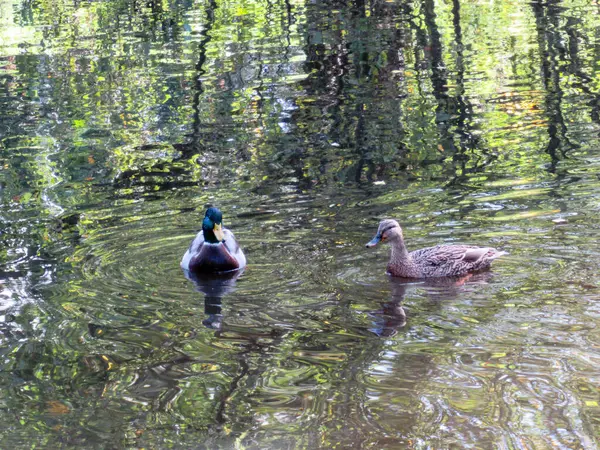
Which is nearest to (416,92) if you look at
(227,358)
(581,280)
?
(581,280)

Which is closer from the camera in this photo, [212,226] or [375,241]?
[375,241]

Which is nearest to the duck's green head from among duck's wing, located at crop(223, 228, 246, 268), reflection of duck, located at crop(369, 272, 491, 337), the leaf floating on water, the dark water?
duck's wing, located at crop(223, 228, 246, 268)

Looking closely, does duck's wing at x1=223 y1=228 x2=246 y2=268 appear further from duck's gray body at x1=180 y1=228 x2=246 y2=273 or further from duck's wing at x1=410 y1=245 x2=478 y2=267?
duck's wing at x1=410 y1=245 x2=478 y2=267

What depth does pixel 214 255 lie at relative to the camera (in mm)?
9523

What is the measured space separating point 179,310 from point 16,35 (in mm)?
17374

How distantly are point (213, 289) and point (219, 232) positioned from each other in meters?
0.79

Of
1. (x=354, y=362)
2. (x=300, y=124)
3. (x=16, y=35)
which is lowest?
(x=354, y=362)

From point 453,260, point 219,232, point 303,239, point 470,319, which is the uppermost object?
point 219,232

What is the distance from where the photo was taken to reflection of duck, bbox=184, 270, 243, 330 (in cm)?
810

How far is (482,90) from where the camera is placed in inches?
659

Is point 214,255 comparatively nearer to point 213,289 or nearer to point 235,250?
point 235,250

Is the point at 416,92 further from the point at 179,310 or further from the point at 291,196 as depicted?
the point at 179,310

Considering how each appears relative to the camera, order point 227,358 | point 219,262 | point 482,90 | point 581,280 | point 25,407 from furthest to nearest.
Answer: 1. point 482,90
2. point 219,262
3. point 581,280
4. point 227,358
5. point 25,407

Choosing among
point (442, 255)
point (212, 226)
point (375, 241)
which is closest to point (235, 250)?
point (212, 226)
